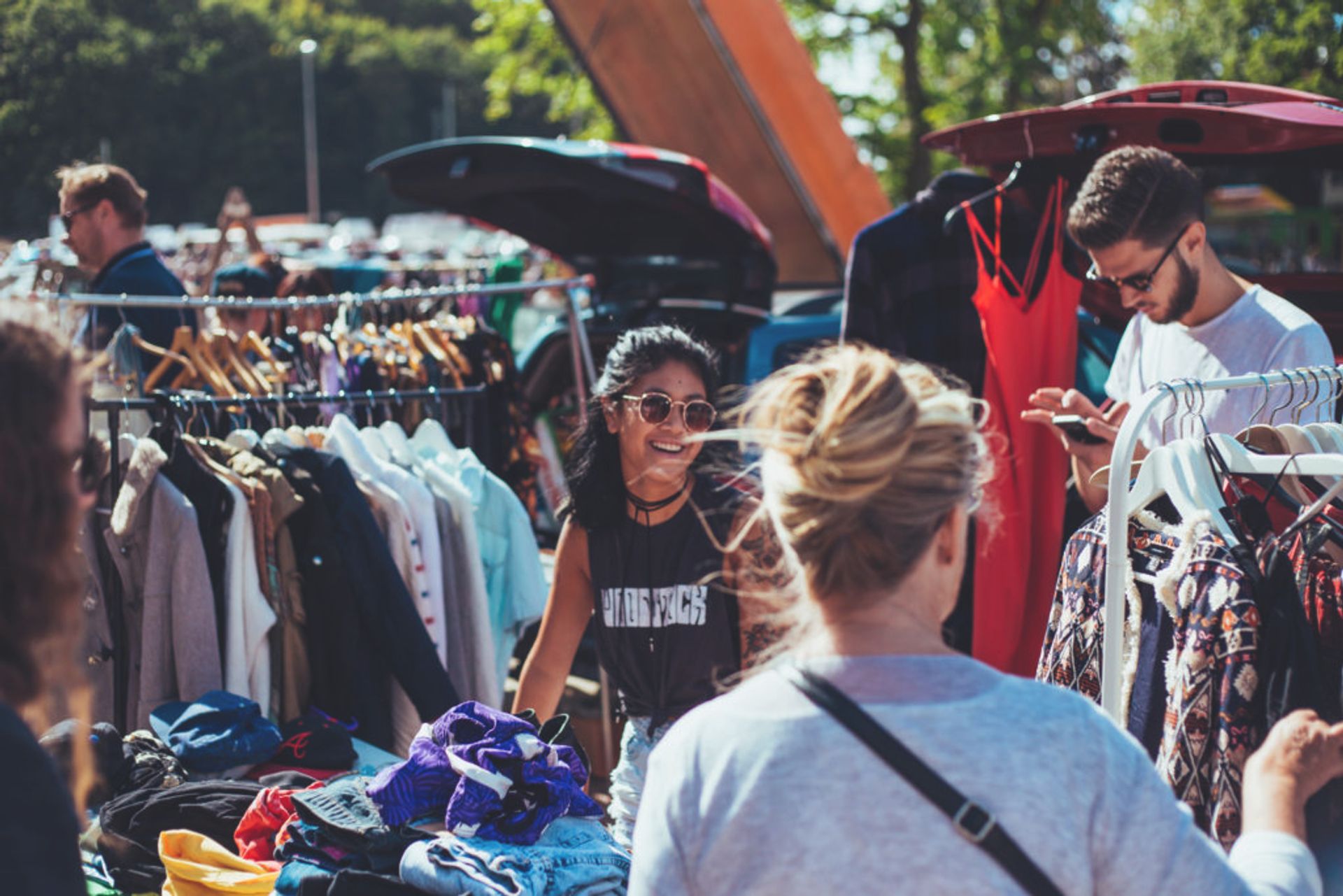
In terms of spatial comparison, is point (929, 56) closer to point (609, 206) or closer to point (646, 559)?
point (609, 206)

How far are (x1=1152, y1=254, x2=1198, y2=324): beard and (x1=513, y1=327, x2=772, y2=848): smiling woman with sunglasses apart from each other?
115cm

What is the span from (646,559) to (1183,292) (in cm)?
148

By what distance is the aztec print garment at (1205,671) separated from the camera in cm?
220

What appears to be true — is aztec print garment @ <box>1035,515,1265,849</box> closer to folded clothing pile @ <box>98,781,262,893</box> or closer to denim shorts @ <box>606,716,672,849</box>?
denim shorts @ <box>606,716,672,849</box>

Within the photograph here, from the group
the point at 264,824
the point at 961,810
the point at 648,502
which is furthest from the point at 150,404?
the point at 961,810

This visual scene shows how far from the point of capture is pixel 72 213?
5852 mm

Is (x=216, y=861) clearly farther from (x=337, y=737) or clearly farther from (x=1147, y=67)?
(x=1147, y=67)

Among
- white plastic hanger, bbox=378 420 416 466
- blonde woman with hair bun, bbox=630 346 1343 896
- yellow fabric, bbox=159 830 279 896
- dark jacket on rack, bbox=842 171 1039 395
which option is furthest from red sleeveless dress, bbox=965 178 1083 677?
blonde woman with hair bun, bbox=630 346 1343 896

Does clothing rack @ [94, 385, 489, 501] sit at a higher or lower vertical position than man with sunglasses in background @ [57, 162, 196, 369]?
lower

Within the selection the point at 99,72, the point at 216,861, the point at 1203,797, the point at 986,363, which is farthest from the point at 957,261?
the point at 99,72

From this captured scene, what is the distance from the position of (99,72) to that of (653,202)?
496cm

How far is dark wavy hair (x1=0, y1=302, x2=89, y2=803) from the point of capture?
1480 millimetres

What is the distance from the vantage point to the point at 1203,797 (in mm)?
2279

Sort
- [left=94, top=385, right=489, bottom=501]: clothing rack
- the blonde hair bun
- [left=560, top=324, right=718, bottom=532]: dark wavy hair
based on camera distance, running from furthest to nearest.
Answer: [left=94, top=385, right=489, bottom=501]: clothing rack
[left=560, top=324, right=718, bottom=532]: dark wavy hair
the blonde hair bun
